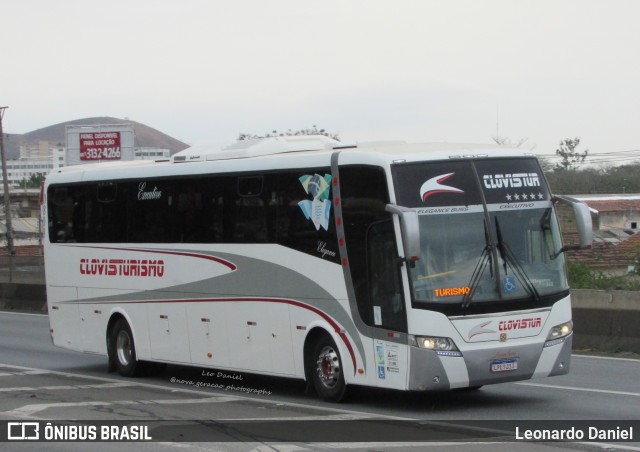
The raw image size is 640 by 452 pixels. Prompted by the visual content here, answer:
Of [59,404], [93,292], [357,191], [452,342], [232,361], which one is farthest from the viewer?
[93,292]

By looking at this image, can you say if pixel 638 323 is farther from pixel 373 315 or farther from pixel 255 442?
pixel 255 442

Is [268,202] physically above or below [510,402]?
above

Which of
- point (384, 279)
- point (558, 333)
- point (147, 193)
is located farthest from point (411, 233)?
point (147, 193)

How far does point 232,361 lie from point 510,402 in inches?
161

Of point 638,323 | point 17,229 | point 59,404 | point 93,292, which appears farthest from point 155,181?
point 17,229

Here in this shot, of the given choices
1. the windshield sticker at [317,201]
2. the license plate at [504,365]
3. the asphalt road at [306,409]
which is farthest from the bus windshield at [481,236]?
the asphalt road at [306,409]

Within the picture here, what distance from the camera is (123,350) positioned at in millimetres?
17859

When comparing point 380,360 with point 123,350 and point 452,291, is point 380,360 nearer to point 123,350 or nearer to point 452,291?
point 452,291

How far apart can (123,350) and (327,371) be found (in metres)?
5.36

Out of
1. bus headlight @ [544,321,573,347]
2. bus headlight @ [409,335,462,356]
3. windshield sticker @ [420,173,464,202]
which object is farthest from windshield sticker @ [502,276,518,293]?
windshield sticker @ [420,173,464,202]

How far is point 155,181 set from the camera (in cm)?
1672

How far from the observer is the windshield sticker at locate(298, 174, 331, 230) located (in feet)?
44.2

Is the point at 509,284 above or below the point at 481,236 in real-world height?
below

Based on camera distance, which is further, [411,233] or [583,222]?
[583,222]
